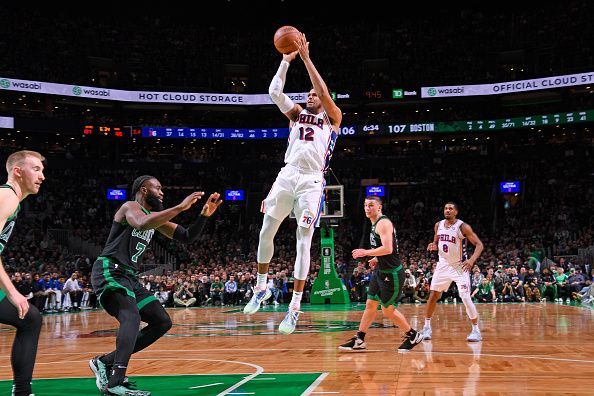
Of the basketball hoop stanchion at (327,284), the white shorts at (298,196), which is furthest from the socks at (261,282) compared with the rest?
the basketball hoop stanchion at (327,284)

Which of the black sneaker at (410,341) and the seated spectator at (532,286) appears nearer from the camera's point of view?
the black sneaker at (410,341)

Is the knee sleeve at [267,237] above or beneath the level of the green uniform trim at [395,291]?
above

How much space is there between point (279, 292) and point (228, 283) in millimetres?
2074

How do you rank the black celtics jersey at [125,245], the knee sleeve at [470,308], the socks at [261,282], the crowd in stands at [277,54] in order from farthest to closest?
the crowd in stands at [277,54]
the knee sleeve at [470,308]
the socks at [261,282]
the black celtics jersey at [125,245]

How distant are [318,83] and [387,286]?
4058 mm

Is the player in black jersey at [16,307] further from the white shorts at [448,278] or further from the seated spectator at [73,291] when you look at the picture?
the seated spectator at [73,291]

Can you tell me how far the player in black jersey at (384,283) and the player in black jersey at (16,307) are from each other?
5127 mm

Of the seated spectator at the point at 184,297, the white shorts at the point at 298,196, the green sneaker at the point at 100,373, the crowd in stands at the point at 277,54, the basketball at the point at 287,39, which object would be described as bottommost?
the seated spectator at the point at 184,297

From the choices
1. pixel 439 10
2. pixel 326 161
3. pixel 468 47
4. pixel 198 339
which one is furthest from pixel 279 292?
pixel 439 10

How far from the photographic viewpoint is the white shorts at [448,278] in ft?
35.9

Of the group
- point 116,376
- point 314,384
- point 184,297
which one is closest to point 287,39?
point 314,384

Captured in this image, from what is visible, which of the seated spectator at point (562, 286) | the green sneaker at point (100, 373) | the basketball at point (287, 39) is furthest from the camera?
the seated spectator at point (562, 286)

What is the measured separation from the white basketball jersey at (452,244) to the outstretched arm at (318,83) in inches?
197

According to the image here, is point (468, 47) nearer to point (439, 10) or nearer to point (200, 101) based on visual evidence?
point (439, 10)
